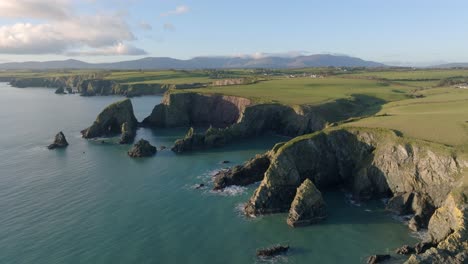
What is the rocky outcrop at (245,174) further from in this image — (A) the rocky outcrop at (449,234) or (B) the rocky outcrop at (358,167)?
(A) the rocky outcrop at (449,234)

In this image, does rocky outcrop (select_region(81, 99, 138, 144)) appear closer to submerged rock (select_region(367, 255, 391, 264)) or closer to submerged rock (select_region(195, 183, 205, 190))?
submerged rock (select_region(195, 183, 205, 190))

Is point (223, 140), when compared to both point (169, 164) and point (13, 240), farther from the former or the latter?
point (13, 240)

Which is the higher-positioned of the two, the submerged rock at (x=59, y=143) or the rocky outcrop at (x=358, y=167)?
the rocky outcrop at (x=358, y=167)

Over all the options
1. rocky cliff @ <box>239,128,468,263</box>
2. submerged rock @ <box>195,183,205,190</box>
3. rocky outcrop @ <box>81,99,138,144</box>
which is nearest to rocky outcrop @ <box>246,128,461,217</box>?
rocky cliff @ <box>239,128,468,263</box>

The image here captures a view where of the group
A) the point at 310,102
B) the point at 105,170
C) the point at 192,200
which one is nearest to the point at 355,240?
the point at 192,200

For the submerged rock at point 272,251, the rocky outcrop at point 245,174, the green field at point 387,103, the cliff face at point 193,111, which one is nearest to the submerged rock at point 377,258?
the submerged rock at point 272,251

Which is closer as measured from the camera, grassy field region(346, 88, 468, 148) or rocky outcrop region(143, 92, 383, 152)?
grassy field region(346, 88, 468, 148)
